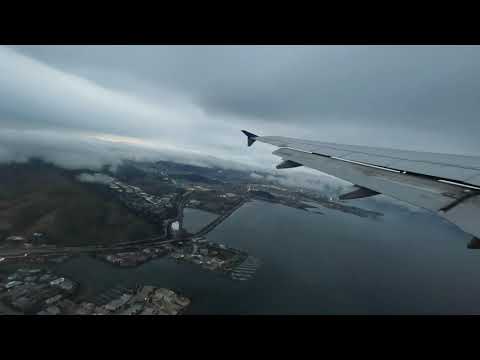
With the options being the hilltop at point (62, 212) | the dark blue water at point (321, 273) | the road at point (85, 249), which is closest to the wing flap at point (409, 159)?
the dark blue water at point (321, 273)

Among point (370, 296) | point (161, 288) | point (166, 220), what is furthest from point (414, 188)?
point (166, 220)

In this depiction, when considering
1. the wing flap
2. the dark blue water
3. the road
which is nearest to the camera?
the wing flap

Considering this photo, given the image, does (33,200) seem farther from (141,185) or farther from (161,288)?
(161,288)

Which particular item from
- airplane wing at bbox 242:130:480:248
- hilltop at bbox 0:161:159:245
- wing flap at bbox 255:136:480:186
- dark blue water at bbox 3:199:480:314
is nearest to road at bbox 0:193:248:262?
hilltop at bbox 0:161:159:245

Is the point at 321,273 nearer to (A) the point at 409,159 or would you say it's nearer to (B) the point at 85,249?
(A) the point at 409,159

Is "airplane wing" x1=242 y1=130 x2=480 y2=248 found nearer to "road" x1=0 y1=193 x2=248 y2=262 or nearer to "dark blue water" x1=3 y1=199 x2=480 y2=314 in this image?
"dark blue water" x1=3 y1=199 x2=480 y2=314

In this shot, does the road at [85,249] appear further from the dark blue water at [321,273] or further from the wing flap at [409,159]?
the wing flap at [409,159]
